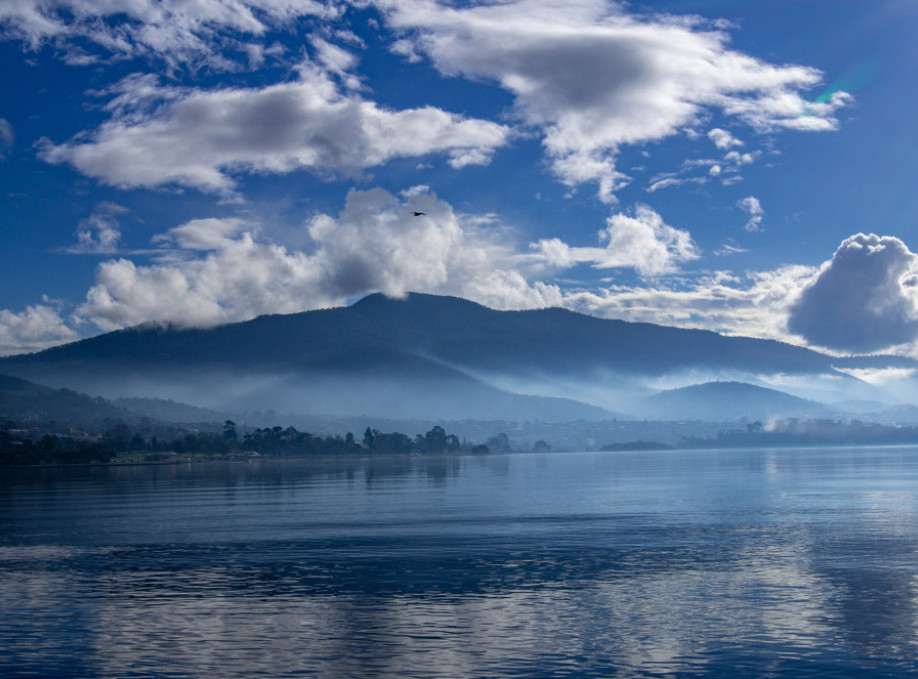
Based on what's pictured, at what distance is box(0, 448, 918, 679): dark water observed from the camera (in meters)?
44.6

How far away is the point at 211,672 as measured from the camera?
141ft

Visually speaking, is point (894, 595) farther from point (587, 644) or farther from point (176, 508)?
point (176, 508)

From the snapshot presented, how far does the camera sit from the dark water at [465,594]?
44594 millimetres

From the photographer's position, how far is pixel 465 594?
59.9 m

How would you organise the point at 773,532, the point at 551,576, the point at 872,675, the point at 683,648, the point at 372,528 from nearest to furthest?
the point at 872,675 < the point at 683,648 < the point at 551,576 < the point at 773,532 < the point at 372,528

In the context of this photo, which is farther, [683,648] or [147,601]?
[147,601]

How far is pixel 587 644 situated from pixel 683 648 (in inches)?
191

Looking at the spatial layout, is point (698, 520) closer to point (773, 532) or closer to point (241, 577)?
point (773, 532)

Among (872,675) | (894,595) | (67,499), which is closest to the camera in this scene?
(872,675)

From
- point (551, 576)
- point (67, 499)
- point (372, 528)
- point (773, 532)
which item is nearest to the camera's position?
point (551, 576)

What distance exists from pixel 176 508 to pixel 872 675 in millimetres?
Answer: 108880

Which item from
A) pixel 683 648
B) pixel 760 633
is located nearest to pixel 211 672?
pixel 683 648

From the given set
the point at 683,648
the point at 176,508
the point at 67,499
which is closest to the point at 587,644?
the point at 683,648

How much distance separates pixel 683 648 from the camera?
46.0 m
